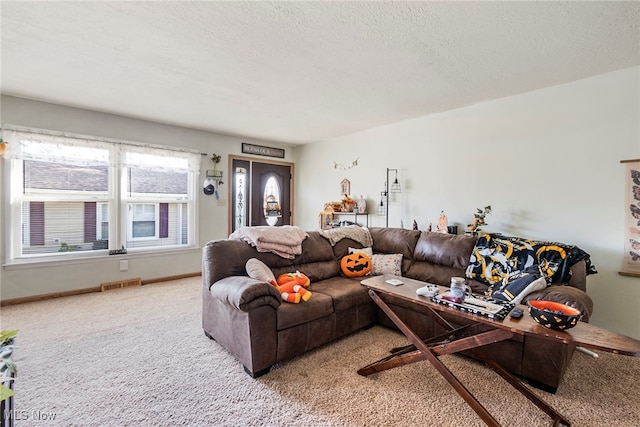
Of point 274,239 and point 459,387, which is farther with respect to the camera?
point 274,239

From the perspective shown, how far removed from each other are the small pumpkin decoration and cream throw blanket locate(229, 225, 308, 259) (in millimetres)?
552

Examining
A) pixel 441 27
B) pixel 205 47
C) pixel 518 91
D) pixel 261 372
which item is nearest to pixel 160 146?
pixel 205 47

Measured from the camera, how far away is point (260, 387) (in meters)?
1.95

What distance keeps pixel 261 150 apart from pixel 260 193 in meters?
0.84

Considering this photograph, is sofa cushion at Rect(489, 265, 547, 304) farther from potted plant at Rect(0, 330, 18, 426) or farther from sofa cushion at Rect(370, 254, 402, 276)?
potted plant at Rect(0, 330, 18, 426)

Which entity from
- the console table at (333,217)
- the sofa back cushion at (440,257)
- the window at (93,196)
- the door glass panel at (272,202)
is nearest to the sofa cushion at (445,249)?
the sofa back cushion at (440,257)

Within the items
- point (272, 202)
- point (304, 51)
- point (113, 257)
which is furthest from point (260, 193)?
point (304, 51)

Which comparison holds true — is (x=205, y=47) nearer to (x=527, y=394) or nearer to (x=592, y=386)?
(x=527, y=394)

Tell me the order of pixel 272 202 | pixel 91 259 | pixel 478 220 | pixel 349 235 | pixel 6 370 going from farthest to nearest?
pixel 272 202 < pixel 91 259 < pixel 349 235 < pixel 478 220 < pixel 6 370

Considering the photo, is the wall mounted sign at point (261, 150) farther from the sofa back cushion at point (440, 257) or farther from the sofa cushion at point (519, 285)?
the sofa cushion at point (519, 285)

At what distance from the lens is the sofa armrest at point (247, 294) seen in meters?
2.01

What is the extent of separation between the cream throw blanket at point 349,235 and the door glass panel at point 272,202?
2.49m

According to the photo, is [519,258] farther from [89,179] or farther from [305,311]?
[89,179]

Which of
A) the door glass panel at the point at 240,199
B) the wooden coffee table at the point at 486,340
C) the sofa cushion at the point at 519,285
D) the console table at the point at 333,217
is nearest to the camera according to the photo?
the wooden coffee table at the point at 486,340
